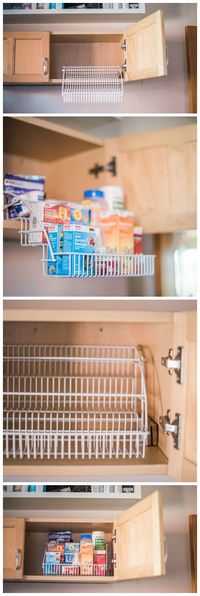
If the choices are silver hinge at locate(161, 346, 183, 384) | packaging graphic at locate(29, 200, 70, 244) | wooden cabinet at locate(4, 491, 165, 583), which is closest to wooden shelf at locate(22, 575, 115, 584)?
wooden cabinet at locate(4, 491, 165, 583)

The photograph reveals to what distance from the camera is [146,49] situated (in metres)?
1.81

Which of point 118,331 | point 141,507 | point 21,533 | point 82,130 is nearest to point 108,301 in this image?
point 118,331

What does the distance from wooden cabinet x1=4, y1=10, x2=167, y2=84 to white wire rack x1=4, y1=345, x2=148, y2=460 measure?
0.92 metres

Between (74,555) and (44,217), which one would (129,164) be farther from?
(74,555)

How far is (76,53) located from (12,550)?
155 centimetres

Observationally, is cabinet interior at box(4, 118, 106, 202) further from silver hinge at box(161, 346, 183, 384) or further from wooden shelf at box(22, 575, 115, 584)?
wooden shelf at box(22, 575, 115, 584)

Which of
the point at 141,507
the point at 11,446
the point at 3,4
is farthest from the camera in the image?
the point at 11,446

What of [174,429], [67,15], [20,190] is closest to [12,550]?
[174,429]

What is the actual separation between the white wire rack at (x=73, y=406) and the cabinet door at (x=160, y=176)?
57 centimetres

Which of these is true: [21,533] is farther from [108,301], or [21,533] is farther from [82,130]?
[82,130]

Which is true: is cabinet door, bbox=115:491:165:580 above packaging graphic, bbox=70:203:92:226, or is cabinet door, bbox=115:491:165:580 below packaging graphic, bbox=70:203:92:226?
below

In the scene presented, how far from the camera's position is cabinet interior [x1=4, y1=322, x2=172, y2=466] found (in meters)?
2.00

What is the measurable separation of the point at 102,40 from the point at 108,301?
2.71ft

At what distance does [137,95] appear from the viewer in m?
1.90
